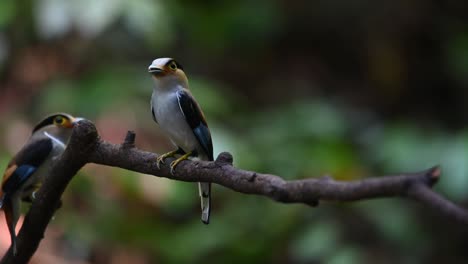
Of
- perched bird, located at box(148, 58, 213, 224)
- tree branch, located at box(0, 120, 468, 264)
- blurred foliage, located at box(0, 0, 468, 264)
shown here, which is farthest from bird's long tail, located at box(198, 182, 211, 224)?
blurred foliage, located at box(0, 0, 468, 264)

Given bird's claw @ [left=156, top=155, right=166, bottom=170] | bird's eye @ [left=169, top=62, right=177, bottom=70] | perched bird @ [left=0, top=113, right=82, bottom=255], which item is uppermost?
bird's eye @ [left=169, top=62, right=177, bottom=70]

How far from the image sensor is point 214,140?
3.05 meters

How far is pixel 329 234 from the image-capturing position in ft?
9.91

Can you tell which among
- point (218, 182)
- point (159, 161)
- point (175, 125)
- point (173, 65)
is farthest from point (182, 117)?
point (218, 182)

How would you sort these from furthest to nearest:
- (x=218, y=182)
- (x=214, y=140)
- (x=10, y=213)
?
(x=214, y=140), (x=10, y=213), (x=218, y=182)

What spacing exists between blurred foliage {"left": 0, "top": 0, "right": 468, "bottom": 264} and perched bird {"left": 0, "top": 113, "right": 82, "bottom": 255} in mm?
1224

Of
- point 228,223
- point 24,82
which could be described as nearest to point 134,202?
point 228,223

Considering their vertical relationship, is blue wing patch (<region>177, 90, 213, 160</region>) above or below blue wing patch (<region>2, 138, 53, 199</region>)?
above

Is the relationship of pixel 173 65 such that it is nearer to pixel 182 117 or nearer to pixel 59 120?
pixel 182 117

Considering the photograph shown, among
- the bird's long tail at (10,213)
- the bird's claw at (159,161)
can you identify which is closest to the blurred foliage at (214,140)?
the bird's long tail at (10,213)

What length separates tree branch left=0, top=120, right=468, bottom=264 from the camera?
36.5 inches

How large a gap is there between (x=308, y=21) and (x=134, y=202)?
7.87 feet

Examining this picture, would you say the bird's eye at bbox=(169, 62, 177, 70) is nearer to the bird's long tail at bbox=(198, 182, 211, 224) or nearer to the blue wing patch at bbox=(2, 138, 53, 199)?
the bird's long tail at bbox=(198, 182, 211, 224)

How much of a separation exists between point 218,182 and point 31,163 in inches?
28.1
